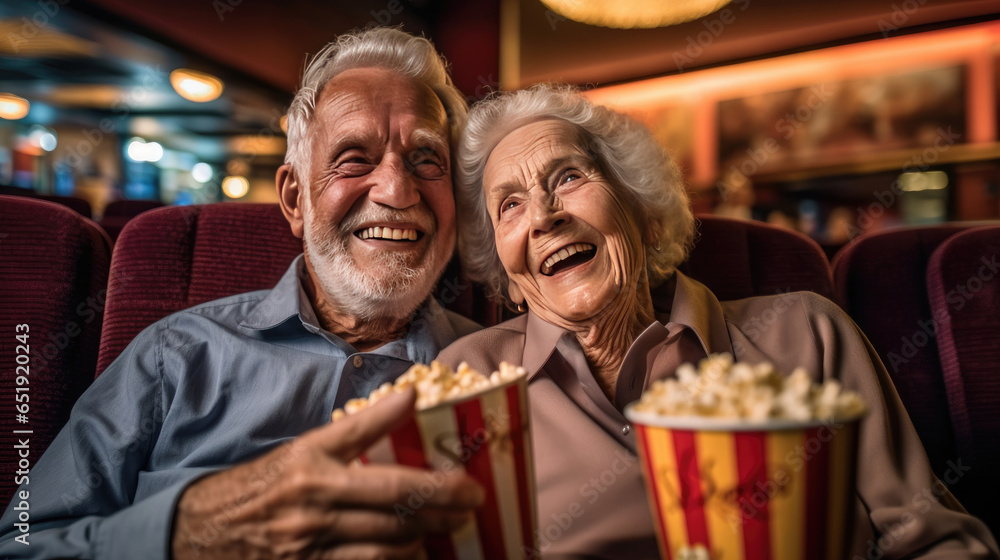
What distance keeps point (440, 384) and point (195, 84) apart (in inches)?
245

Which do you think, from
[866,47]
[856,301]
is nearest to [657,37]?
[866,47]

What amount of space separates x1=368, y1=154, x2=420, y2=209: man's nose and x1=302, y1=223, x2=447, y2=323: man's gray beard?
13cm

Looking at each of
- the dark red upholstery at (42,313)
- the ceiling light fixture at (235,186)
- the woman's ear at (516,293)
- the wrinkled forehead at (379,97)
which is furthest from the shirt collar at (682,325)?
the ceiling light fixture at (235,186)

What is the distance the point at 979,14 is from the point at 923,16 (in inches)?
16.2

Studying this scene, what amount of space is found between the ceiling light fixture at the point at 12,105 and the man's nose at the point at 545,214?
8486 mm

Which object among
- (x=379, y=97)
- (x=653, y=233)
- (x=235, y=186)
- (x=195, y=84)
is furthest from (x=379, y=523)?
(x=235, y=186)

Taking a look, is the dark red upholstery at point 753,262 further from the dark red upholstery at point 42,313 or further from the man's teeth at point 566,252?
the dark red upholstery at point 42,313

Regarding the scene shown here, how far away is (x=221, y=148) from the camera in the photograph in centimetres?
979

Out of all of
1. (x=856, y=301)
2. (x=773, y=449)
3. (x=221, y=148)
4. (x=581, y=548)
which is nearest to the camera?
(x=773, y=449)

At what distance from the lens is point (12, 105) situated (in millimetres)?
7504

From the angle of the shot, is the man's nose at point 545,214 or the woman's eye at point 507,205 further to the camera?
the woman's eye at point 507,205

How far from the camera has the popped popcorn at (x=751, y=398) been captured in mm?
628

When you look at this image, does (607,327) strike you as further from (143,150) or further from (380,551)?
(143,150)

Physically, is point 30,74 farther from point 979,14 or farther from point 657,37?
point 979,14
